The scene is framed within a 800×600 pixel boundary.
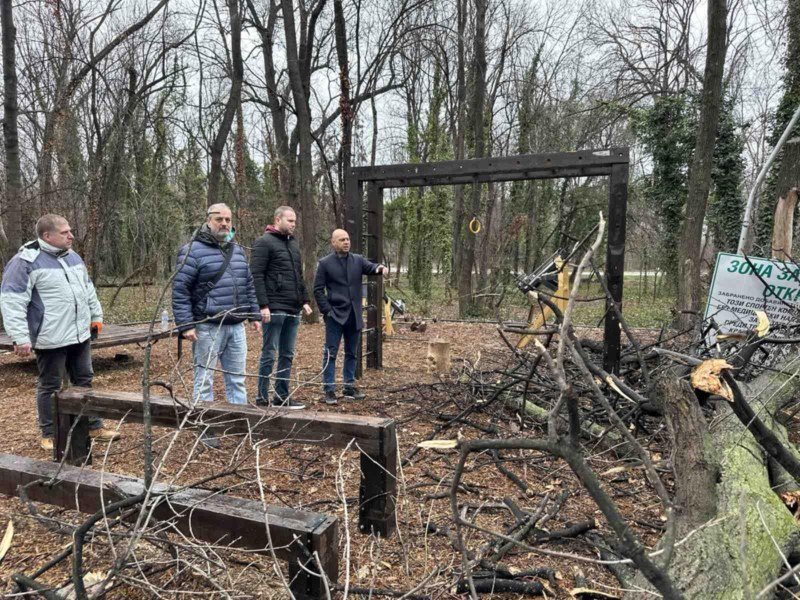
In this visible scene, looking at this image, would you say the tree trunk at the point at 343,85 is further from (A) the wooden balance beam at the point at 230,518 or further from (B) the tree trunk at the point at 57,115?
(A) the wooden balance beam at the point at 230,518

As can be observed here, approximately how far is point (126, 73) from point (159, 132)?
2.24 metres

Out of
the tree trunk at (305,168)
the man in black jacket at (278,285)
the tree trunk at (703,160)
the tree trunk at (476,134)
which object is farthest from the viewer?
the tree trunk at (476,134)

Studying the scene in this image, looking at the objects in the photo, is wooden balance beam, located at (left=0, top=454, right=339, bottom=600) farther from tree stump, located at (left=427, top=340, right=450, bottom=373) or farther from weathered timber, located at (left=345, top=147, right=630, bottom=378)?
tree stump, located at (left=427, top=340, right=450, bottom=373)

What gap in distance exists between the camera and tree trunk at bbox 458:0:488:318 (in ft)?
40.1

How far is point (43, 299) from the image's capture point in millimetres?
3758

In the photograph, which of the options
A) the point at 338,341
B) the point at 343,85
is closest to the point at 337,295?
the point at 338,341

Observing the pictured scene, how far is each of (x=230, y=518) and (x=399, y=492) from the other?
156 cm

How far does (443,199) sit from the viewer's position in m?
17.1

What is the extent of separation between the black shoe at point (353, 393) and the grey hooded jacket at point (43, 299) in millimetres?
2451

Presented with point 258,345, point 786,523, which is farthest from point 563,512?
point 258,345

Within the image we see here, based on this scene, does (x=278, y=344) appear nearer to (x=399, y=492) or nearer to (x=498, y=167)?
(x=399, y=492)

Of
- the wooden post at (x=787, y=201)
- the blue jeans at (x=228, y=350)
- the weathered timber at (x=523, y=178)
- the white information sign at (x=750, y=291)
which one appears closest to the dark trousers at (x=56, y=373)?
the blue jeans at (x=228, y=350)

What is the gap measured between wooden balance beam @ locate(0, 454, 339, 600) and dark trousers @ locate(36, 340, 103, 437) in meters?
1.82

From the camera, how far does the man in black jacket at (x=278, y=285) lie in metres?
4.61
